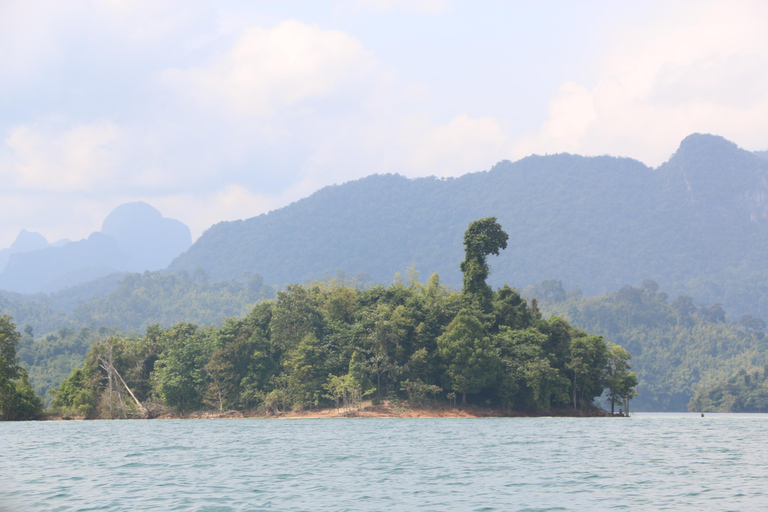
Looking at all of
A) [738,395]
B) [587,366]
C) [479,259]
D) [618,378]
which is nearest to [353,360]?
[479,259]

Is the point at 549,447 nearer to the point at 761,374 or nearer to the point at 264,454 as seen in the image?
the point at 264,454

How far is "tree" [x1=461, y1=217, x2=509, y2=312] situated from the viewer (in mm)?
93250

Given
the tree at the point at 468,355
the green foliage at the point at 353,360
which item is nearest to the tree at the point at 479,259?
the green foliage at the point at 353,360

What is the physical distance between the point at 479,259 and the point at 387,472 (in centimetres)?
6426

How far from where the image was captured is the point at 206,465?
35031 millimetres

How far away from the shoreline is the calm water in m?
32.4

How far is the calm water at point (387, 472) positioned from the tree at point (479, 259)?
135 feet

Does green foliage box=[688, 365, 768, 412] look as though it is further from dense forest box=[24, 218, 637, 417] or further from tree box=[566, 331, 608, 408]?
tree box=[566, 331, 608, 408]

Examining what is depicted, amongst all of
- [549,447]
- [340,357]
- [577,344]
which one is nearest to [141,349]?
[340,357]

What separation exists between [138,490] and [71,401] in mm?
73517

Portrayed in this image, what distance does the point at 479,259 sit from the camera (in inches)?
3703

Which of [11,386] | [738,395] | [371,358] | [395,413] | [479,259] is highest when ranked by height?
[479,259]

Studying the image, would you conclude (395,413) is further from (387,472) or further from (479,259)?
(387,472)

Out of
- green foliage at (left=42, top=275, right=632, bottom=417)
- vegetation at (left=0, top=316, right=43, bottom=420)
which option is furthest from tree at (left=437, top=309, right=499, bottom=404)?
vegetation at (left=0, top=316, right=43, bottom=420)
